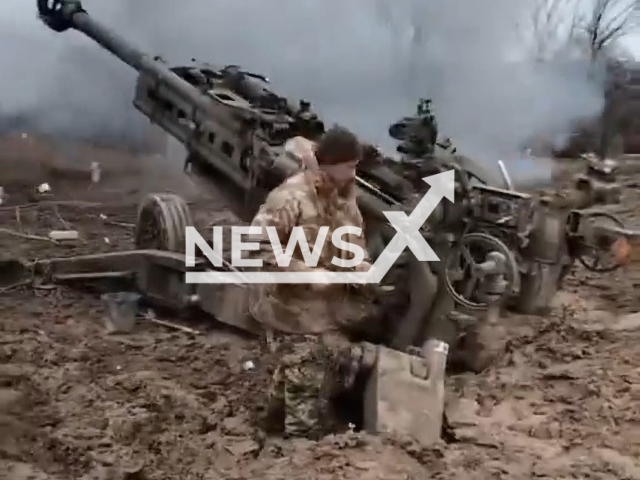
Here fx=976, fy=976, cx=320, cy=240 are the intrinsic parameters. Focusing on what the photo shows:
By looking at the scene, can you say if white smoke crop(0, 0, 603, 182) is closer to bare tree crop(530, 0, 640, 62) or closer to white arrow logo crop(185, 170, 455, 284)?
bare tree crop(530, 0, 640, 62)

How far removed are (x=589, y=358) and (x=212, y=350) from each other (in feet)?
5.07

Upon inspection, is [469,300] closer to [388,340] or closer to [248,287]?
[388,340]

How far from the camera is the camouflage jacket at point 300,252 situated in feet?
9.75

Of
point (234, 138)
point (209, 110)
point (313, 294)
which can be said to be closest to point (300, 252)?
point (313, 294)

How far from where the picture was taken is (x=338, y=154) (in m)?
2.93

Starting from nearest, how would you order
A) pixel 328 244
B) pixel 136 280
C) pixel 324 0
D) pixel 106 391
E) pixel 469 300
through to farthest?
pixel 328 244 → pixel 106 391 → pixel 469 300 → pixel 136 280 → pixel 324 0

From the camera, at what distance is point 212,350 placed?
13.6 feet

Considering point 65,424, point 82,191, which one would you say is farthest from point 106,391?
point 82,191

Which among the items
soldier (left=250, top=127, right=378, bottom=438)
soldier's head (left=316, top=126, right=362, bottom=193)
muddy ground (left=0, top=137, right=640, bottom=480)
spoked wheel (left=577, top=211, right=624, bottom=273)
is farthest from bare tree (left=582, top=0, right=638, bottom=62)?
soldier's head (left=316, top=126, right=362, bottom=193)

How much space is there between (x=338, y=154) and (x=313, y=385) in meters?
0.73

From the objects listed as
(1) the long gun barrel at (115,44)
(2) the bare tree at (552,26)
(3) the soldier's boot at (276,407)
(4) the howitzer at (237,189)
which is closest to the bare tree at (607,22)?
(2) the bare tree at (552,26)

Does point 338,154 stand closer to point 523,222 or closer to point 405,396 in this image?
point 405,396

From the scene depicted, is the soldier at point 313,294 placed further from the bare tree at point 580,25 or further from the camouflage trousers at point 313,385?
the bare tree at point 580,25

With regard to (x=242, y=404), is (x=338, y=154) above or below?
above
